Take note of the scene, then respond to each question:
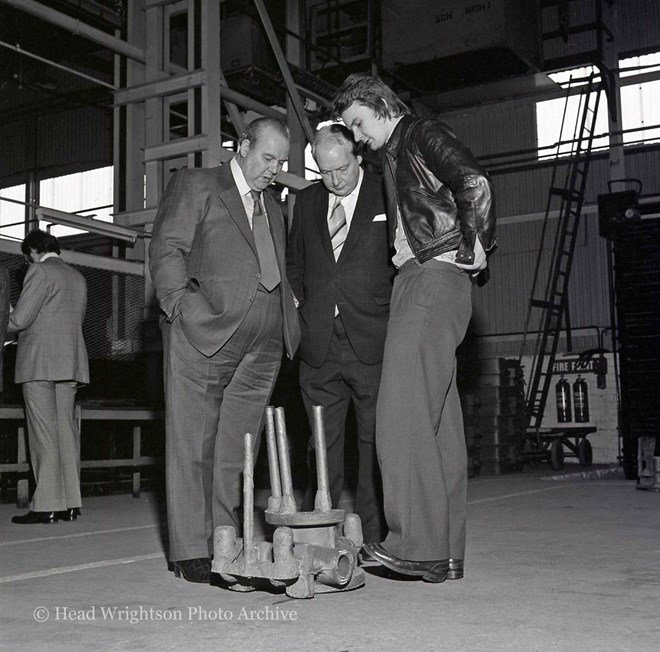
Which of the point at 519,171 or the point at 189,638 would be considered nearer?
the point at 189,638

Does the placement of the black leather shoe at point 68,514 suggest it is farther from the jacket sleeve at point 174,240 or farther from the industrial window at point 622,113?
the industrial window at point 622,113

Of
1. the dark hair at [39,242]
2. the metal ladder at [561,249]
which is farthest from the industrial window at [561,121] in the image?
the dark hair at [39,242]

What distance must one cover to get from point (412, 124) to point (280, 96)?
29.6 feet

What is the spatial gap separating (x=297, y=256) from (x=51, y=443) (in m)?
2.67

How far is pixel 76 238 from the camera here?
21.2 meters

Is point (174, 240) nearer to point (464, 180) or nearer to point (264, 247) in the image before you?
point (264, 247)

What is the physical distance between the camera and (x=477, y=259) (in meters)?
2.98

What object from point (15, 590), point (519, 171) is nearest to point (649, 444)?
point (15, 590)

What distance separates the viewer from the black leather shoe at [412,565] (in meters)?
2.87

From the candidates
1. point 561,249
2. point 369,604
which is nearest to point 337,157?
point 369,604

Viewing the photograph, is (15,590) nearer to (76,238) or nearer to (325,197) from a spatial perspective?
(325,197)

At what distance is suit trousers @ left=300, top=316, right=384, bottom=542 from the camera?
367cm

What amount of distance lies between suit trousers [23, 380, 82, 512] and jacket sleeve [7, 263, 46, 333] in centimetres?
39

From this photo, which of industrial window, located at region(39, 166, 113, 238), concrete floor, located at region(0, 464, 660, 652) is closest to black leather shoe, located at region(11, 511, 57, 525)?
concrete floor, located at region(0, 464, 660, 652)
